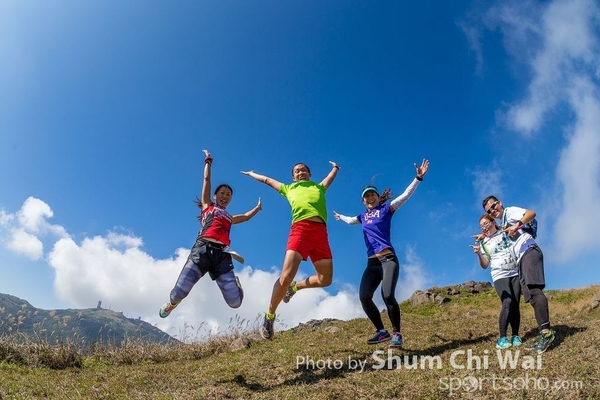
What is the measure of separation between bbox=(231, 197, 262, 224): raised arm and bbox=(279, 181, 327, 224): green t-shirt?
117cm

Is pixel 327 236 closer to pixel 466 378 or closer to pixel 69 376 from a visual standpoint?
pixel 466 378

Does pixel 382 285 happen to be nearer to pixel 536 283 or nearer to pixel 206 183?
pixel 536 283

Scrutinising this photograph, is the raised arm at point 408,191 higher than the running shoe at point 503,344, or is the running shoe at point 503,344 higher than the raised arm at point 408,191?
the raised arm at point 408,191

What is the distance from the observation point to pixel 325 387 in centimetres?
511

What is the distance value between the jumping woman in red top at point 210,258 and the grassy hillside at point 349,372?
1.21m

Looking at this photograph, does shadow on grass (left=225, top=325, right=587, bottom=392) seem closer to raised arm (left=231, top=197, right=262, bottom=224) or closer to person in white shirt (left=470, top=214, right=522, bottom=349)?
person in white shirt (left=470, top=214, right=522, bottom=349)

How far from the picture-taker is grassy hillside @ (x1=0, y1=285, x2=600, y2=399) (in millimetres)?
4688

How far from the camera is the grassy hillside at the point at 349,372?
4688mm

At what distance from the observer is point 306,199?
265 inches

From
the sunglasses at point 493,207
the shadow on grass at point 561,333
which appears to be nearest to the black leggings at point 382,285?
the sunglasses at point 493,207

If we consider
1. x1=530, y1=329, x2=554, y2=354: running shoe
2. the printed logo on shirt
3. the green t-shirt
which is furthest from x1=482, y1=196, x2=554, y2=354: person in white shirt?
the green t-shirt

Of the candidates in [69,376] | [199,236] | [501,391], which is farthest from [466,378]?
[69,376]

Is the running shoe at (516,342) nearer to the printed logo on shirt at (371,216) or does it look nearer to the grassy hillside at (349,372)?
the grassy hillside at (349,372)

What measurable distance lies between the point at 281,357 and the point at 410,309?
15.2 meters
